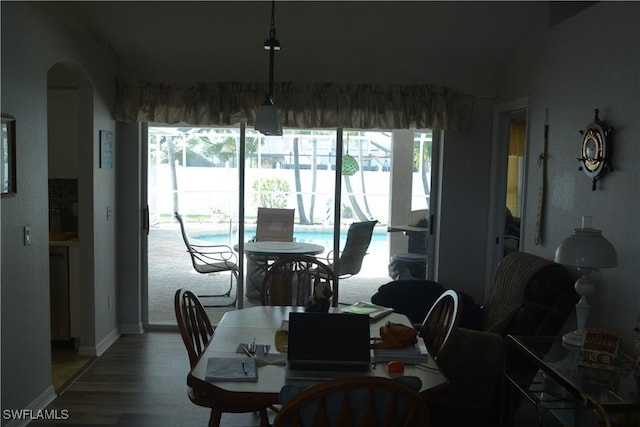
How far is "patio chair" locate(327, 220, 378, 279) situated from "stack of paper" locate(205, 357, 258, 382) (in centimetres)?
278

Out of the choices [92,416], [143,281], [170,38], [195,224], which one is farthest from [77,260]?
[170,38]

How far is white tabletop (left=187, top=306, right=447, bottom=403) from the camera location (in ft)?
6.89

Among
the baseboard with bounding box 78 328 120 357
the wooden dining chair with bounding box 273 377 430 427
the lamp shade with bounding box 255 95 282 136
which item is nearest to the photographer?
the wooden dining chair with bounding box 273 377 430 427

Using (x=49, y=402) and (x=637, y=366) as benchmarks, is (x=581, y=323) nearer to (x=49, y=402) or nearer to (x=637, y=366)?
(x=637, y=366)

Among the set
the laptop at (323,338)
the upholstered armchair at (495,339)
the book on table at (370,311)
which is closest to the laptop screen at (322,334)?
the laptop at (323,338)

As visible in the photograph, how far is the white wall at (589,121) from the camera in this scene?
294 cm

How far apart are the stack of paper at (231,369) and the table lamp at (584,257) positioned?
161cm

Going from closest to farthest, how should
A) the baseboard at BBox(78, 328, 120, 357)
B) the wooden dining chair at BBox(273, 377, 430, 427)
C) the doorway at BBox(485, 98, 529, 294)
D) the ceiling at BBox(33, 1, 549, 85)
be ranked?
the wooden dining chair at BBox(273, 377, 430, 427), the ceiling at BBox(33, 1, 549, 85), the baseboard at BBox(78, 328, 120, 357), the doorway at BBox(485, 98, 529, 294)

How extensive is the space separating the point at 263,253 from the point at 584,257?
280 centimetres

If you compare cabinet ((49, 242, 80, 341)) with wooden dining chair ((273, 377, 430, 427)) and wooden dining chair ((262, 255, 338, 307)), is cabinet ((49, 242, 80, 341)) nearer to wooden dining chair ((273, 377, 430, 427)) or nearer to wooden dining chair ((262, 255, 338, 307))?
wooden dining chair ((262, 255, 338, 307))

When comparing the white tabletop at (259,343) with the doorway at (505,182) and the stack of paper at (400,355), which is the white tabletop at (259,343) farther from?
the doorway at (505,182)

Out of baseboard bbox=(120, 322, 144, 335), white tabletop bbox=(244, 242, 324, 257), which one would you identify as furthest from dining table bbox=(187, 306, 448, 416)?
baseboard bbox=(120, 322, 144, 335)

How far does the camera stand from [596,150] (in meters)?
3.22

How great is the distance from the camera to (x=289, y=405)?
1696 millimetres
